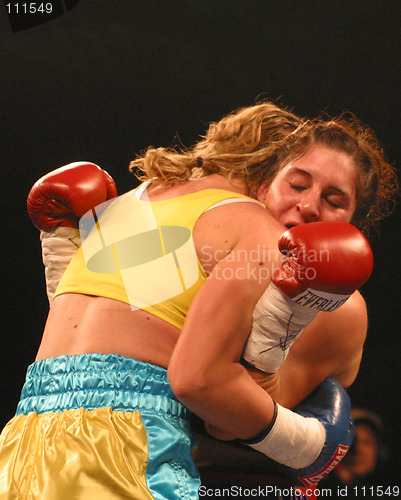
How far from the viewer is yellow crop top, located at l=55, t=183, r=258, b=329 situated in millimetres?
1021

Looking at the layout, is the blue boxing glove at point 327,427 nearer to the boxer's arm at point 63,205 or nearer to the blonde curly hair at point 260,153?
the blonde curly hair at point 260,153

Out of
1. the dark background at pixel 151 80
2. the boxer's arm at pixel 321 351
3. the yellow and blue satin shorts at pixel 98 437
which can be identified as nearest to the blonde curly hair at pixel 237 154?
the boxer's arm at pixel 321 351

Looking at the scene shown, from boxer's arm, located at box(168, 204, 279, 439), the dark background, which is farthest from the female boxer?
the dark background

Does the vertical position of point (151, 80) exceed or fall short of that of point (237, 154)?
it exceeds it

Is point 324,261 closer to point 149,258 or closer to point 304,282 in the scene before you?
point 304,282

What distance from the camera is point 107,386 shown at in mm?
978

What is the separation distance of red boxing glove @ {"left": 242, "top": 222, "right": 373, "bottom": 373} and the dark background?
1.28 meters

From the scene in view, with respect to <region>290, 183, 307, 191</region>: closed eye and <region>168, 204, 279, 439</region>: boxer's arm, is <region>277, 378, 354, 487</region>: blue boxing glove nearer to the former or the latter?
<region>168, 204, 279, 439</region>: boxer's arm

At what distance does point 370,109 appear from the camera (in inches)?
86.4

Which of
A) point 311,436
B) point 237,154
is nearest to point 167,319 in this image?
point 311,436

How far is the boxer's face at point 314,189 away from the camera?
118 cm

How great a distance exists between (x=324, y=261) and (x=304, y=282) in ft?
0.14

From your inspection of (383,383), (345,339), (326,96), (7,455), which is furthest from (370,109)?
(7,455)

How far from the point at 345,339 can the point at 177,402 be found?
0.42m
